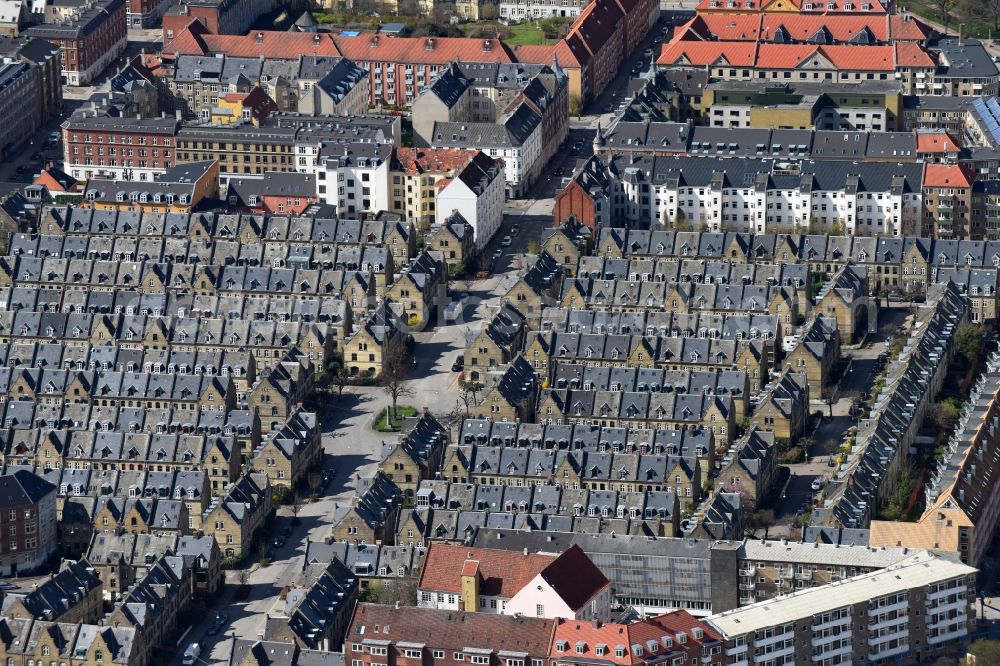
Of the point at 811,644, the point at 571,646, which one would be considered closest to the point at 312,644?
the point at 571,646

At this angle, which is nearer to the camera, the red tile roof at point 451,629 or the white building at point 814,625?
the red tile roof at point 451,629

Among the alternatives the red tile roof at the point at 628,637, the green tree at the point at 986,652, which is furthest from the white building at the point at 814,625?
the green tree at the point at 986,652

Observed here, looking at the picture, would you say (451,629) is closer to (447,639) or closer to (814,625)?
(447,639)

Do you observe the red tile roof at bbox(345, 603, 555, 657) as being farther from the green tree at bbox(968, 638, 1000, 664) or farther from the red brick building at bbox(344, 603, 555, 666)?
the green tree at bbox(968, 638, 1000, 664)

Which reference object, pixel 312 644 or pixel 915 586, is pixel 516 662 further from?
pixel 915 586

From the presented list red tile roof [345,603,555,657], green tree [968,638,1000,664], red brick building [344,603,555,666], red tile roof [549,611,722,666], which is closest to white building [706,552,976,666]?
red tile roof [549,611,722,666]

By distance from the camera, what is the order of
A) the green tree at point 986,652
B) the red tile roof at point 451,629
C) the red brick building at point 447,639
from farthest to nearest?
the green tree at point 986,652 → the red tile roof at point 451,629 → the red brick building at point 447,639

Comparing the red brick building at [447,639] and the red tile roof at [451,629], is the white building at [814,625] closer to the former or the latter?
the red tile roof at [451,629]

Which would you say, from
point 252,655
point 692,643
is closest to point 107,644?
point 252,655
